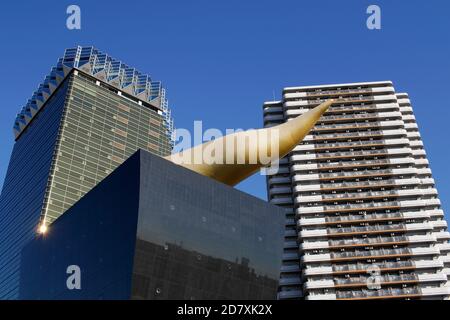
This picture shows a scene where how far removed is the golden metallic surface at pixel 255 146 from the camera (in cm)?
3691

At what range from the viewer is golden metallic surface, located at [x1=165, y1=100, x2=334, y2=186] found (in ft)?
121

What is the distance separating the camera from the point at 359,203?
86312mm

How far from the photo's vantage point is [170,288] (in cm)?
3378

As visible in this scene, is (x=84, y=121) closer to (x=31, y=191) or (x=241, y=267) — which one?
(x=31, y=191)

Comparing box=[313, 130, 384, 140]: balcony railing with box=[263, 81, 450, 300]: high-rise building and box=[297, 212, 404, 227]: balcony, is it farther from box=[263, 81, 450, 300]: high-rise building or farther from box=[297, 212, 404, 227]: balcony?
box=[297, 212, 404, 227]: balcony

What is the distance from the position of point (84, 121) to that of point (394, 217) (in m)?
66.5

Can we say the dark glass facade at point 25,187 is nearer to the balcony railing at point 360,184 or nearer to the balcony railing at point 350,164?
the balcony railing at point 350,164

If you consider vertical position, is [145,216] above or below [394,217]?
below

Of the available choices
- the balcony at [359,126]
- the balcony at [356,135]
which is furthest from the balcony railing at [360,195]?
the balcony at [359,126]

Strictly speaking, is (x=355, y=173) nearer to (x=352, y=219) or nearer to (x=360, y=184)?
(x=360, y=184)

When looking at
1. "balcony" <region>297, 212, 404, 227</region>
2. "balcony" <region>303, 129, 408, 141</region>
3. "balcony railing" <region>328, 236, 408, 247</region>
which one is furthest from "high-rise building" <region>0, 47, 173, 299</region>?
"balcony railing" <region>328, 236, 408, 247</region>

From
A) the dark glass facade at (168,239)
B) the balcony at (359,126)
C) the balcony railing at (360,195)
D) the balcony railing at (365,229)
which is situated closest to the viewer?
the dark glass facade at (168,239)

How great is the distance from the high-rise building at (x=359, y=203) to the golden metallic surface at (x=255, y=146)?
44.9 meters
